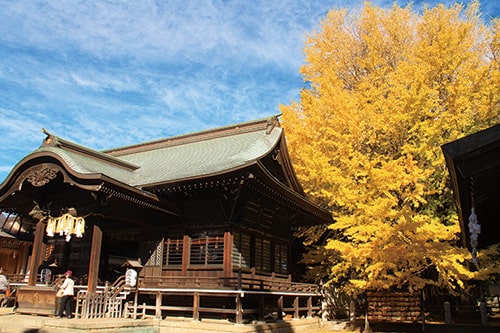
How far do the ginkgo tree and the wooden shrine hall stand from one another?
1912mm

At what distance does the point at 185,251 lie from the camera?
1511 centimetres

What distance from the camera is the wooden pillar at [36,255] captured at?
564 inches

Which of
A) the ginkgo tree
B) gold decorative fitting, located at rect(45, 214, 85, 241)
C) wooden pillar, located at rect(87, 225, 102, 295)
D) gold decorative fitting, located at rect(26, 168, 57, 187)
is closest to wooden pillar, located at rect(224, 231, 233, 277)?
the ginkgo tree

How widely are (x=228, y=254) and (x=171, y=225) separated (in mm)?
2874

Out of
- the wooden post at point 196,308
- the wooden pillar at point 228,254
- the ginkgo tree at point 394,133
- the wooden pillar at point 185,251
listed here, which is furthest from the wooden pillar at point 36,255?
the ginkgo tree at point 394,133

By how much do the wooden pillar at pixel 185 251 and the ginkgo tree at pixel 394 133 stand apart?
16.9 feet

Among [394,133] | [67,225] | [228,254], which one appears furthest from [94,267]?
[394,133]

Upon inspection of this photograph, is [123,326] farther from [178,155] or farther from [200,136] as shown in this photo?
[200,136]

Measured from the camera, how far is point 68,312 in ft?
39.9

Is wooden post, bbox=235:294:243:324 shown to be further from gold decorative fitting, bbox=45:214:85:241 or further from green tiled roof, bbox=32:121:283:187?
gold decorative fitting, bbox=45:214:85:241

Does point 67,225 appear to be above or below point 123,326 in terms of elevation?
above

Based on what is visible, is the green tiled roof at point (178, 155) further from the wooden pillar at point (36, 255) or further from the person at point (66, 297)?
the person at point (66, 297)

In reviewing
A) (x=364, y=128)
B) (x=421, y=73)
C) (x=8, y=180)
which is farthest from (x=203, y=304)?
(x=421, y=73)

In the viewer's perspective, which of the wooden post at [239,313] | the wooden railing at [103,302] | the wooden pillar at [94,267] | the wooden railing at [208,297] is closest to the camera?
the wooden railing at [103,302]
